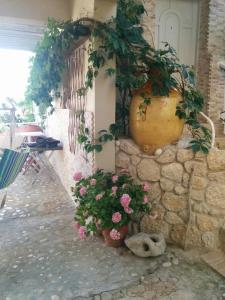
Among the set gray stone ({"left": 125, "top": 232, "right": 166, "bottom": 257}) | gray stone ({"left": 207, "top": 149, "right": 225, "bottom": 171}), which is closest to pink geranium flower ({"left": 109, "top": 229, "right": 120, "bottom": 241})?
gray stone ({"left": 125, "top": 232, "right": 166, "bottom": 257})

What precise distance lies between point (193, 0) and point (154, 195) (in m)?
3.58

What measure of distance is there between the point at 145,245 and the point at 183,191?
0.56m

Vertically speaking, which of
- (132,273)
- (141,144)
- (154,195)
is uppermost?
(141,144)

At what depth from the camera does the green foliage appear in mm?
2029

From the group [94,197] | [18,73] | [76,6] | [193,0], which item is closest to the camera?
[94,197]

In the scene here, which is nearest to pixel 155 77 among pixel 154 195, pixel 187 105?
pixel 187 105

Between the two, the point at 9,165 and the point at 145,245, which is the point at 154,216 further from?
the point at 9,165

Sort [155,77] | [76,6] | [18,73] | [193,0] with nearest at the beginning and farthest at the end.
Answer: [155,77]
[76,6]
[193,0]
[18,73]

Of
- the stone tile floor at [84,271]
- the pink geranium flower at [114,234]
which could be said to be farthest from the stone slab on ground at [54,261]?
the pink geranium flower at [114,234]

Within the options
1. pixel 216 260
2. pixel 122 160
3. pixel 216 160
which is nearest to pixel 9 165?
pixel 122 160

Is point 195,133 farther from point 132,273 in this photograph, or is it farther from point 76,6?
point 76,6

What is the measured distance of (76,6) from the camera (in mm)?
2668

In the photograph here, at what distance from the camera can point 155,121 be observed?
2201 mm

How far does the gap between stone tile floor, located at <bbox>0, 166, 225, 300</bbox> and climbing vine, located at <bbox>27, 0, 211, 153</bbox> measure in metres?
0.86
